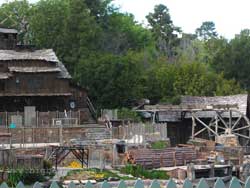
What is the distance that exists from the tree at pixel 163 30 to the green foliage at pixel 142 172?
55.0 m

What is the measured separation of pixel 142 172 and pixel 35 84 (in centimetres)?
2083

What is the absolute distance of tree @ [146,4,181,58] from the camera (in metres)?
87.6

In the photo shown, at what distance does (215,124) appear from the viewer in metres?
44.8

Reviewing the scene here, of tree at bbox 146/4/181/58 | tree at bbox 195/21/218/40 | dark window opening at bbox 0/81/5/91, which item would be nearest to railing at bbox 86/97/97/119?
dark window opening at bbox 0/81/5/91

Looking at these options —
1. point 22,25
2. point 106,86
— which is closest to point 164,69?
point 106,86

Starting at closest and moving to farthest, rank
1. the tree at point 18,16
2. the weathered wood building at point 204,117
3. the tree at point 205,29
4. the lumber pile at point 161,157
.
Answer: the lumber pile at point 161,157 → the weathered wood building at point 204,117 → the tree at point 18,16 → the tree at point 205,29

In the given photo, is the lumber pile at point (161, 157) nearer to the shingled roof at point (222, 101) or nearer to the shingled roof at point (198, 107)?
the shingled roof at point (198, 107)

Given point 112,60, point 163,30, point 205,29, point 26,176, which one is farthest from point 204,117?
point 205,29

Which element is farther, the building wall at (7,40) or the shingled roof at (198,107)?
the building wall at (7,40)

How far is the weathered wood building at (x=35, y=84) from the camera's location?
4853cm

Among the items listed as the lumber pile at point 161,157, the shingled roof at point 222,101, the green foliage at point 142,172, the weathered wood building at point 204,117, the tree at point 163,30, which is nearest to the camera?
the green foliage at point 142,172

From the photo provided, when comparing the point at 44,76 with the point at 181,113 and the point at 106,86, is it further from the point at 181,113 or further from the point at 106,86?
the point at 181,113

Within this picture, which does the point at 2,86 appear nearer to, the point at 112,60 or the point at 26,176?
the point at 112,60

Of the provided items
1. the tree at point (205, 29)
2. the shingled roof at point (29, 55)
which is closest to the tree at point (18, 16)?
the shingled roof at point (29, 55)
